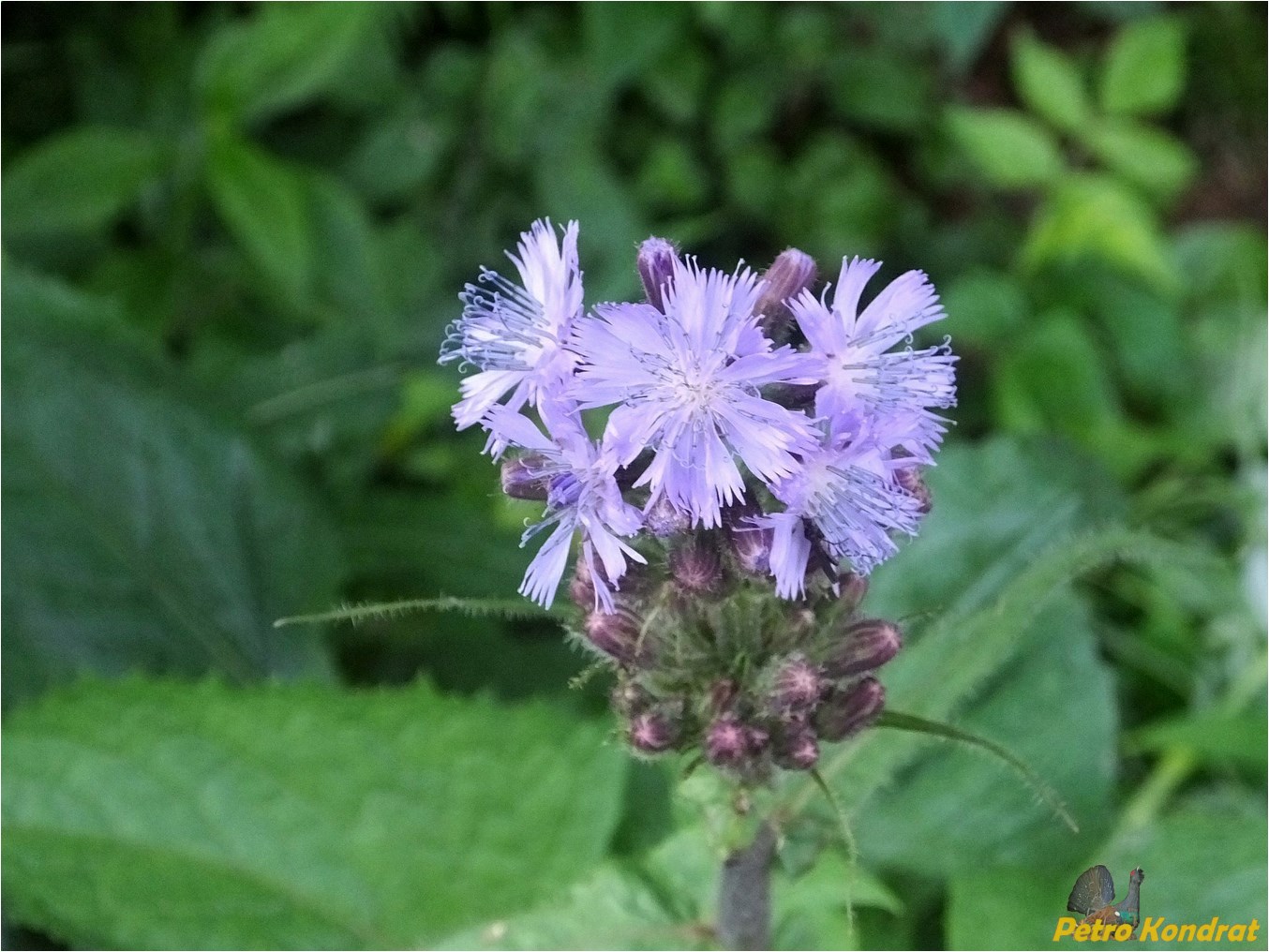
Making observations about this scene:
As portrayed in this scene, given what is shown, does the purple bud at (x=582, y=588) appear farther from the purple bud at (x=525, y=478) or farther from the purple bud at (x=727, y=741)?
the purple bud at (x=727, y=741)

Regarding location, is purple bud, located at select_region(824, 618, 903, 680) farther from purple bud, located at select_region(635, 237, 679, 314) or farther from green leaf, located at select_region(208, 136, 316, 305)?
green leaf, located at select_region(208, 136, 316, 305)

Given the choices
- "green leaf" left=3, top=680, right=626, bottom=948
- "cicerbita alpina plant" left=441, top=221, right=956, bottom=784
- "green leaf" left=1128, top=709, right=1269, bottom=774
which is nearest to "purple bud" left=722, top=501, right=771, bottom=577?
"cicerbita alpina plant" left=441, top=221, right=956, bottom=784

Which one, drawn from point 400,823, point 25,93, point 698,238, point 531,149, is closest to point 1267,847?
point 400,823

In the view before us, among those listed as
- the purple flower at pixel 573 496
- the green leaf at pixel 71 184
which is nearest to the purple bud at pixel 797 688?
the purple flower at pixel 573 496

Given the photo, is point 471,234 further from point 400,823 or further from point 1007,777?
point 1007,777

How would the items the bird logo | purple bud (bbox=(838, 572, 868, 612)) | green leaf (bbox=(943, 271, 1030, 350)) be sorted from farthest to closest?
green leaf (bbox=(943, 271, 1030, 350)) < the bird logo < purple bud (bbox=(838, 572, 868, 612))

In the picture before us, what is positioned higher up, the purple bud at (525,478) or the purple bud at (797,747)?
the purple bud at (525,478)
